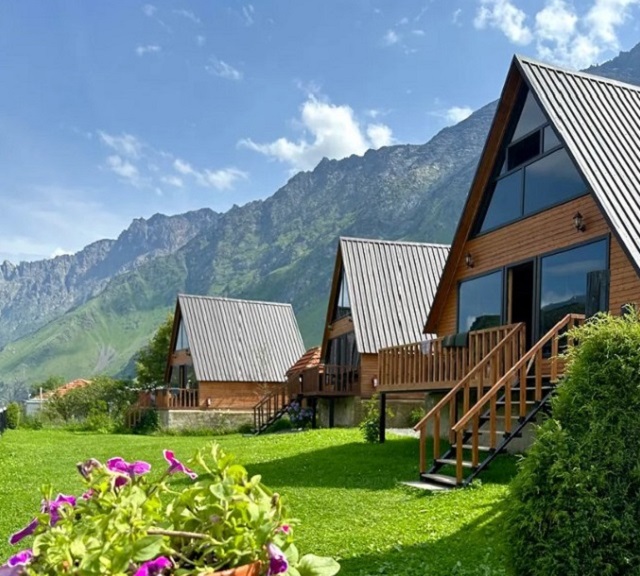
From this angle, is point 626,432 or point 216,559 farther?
point 626,432

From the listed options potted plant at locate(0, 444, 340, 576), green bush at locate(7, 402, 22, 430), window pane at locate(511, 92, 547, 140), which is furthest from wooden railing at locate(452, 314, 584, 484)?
green bush at locate(7, 402, 22, 430)

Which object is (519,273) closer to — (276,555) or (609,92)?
(609,92)

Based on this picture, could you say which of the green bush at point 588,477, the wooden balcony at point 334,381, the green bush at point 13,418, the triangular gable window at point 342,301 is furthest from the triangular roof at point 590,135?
the green bush at point 13,418

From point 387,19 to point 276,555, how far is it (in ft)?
161

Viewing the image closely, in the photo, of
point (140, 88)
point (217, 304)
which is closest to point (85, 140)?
point (140, 88)

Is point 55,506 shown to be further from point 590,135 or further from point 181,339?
point 181,339

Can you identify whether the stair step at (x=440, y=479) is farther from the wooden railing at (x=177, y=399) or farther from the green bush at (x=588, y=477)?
the wooden railing at (x=177, y=399)

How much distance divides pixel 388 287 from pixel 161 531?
22913mm

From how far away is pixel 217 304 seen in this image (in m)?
35.2

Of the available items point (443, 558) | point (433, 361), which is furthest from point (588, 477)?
point (433, 361)

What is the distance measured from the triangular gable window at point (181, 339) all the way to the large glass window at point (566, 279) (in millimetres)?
24265

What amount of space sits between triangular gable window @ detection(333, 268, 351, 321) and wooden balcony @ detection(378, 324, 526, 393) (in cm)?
988

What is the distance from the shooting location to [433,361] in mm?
12617

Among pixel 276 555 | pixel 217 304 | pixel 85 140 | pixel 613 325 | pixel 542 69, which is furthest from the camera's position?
pixel 85 140
